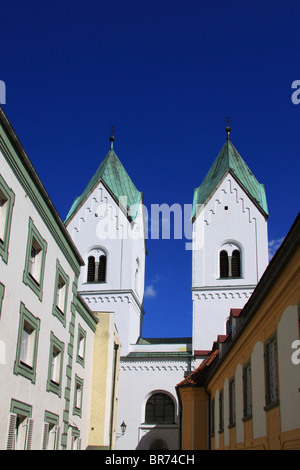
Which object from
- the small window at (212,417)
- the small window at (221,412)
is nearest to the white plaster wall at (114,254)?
the small window at (212,417)

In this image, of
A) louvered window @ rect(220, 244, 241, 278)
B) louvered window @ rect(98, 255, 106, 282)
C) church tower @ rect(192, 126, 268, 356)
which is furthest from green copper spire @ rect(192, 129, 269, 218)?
louvered window @ rect(98, 255, 106, 282)

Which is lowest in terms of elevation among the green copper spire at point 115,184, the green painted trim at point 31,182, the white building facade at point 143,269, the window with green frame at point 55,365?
the window with green frame at point 55,365

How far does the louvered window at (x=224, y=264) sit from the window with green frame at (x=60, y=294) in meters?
27.6

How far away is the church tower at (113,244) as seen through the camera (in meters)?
46.7

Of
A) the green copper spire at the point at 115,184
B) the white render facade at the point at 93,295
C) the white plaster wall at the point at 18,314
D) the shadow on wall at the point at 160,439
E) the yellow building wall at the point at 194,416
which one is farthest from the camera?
the green copper spire at the point at 115,184

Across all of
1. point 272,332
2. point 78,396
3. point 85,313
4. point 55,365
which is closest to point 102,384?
point 78,396

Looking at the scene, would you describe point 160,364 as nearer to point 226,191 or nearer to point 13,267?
point 226,191

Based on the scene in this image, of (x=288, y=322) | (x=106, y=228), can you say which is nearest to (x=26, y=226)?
(x=288, y=322)

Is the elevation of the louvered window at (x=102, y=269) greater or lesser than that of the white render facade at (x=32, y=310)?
greater

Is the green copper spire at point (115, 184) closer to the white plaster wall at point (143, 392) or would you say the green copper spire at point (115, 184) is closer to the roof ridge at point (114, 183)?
the roof ridge at point (114, 183)

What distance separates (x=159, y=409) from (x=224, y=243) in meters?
14.1

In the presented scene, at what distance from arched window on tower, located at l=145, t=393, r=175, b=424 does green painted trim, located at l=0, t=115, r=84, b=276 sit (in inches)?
984
